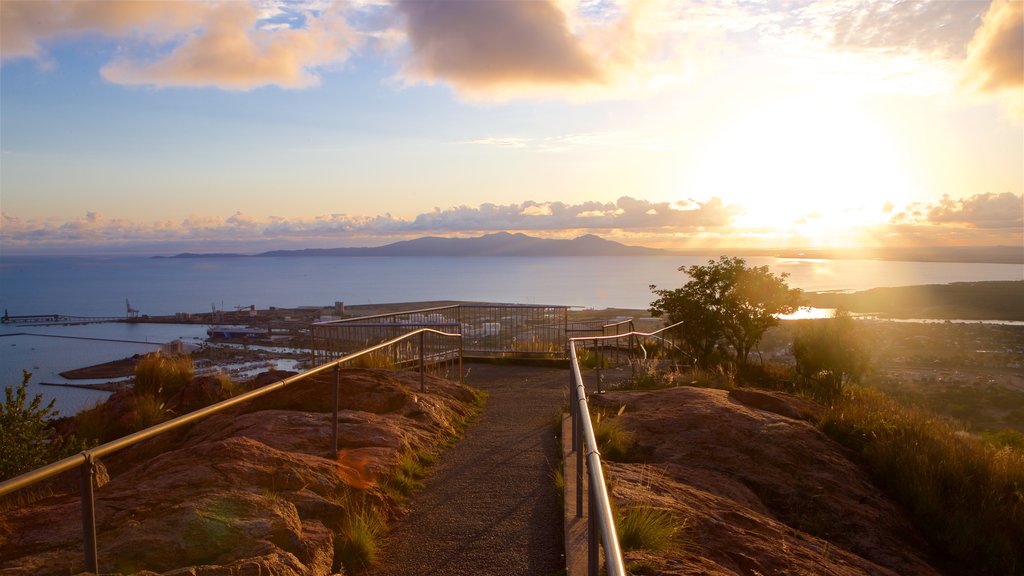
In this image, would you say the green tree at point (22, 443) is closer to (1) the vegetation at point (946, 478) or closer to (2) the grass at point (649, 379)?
(2) the grass at point (649, 379)

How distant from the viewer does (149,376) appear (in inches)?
481

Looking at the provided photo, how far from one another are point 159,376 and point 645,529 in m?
10.4

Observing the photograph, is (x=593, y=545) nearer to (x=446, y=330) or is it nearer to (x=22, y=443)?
(x=22, y=443)

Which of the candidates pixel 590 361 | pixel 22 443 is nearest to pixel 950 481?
pixel 590 361

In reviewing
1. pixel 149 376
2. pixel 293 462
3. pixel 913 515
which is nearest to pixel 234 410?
pixel 293 462

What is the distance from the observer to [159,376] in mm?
12211

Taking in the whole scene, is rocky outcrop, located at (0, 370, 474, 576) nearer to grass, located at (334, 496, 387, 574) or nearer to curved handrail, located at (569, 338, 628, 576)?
grass, located at (334, 496, 387, 574)

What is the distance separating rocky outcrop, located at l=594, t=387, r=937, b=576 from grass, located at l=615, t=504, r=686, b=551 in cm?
9

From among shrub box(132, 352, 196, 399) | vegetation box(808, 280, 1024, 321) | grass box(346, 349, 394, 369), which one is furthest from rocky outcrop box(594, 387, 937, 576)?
vegetation box(808, 280, 1024, 321)

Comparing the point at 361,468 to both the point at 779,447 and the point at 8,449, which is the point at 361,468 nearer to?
the point at 779,447

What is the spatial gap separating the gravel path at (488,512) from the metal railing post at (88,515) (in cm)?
189

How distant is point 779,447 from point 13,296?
186m

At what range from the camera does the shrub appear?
1203 cm

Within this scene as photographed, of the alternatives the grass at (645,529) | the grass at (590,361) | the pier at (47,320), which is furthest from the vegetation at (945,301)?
the pier at (47,320)
